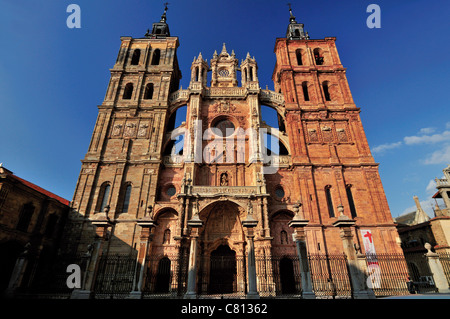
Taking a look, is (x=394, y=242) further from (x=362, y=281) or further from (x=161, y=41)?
(x=161, y=41)

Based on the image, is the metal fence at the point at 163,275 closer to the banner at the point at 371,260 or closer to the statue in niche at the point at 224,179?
the statue in niche at the point at 224,179

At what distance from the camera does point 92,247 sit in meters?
11.7

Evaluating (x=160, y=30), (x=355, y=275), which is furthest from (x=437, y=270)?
(x=160, y=30)

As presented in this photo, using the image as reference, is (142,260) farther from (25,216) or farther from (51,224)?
(51,224)

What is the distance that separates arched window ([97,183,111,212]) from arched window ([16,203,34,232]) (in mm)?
4496

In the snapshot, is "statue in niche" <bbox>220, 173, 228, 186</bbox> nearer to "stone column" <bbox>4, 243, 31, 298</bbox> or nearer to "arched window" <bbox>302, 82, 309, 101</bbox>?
"arched window" <bbox>302, 82, 309, 101</bbox>

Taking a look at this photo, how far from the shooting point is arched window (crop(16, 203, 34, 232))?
16.5m

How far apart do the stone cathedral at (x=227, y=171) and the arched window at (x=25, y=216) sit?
9.35 ft

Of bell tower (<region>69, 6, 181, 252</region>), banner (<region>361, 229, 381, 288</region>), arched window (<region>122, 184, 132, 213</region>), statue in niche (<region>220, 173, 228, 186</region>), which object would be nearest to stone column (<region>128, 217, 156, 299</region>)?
bell tower (<region>69, 6, 181, 252</region>)

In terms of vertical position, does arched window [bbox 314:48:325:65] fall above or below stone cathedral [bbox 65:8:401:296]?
above

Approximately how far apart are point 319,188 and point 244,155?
7333 mm

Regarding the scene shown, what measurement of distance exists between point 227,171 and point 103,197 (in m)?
11.3

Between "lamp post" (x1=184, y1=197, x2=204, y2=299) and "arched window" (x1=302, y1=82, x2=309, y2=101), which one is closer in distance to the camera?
"lamp post" (x1=184, y1=197, x2=204, y2=299)
